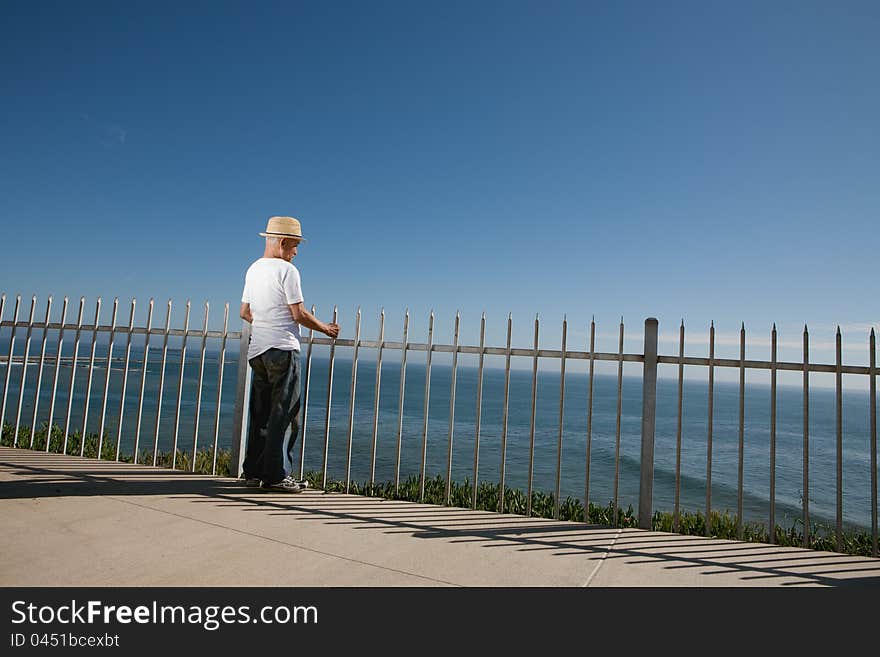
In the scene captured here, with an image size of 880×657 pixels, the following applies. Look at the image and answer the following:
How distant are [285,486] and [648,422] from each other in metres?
3.49

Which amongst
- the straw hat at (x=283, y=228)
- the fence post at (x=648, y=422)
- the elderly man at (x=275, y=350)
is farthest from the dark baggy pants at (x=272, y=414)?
the fence post at (x=648, y=422)

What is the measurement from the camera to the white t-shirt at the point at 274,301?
16.8 feet


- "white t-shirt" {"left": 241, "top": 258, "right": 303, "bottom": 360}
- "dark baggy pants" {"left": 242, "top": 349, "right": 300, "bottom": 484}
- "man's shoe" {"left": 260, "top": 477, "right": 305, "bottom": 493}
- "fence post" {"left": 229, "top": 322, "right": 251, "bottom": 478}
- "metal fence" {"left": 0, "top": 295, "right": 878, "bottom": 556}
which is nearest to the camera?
"metal fence" {"left": 0, "top": 295, "right": 878, "bottom": 556}

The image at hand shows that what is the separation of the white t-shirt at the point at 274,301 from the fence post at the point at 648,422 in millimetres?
3226

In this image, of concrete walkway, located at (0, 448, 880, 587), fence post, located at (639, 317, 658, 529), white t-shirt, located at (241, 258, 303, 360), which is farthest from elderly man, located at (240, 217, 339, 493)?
fence post, located at (639, 317, 658, 529)

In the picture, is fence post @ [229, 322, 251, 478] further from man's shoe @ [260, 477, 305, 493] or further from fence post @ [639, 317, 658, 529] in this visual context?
fence post @ [639, 317, 658, 529]

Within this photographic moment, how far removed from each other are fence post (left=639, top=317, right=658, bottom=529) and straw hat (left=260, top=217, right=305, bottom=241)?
344 cm

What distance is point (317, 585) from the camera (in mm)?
3051

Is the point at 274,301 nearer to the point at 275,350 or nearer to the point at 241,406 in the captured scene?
the point at 275,350

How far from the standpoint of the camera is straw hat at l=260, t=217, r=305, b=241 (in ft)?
17.5

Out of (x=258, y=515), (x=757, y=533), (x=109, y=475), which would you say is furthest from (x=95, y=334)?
(x=757, y=533)

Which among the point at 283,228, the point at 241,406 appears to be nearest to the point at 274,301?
the point at 283,228
